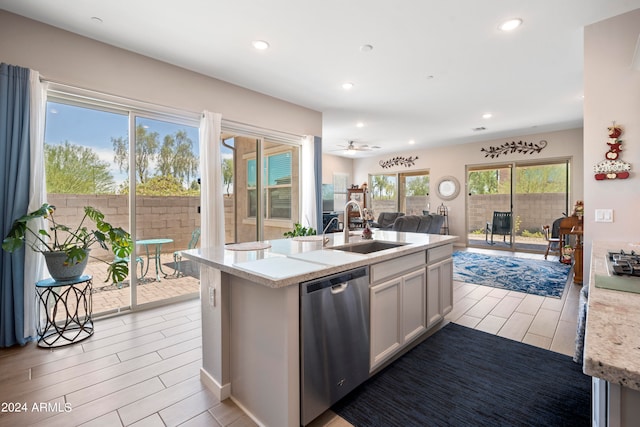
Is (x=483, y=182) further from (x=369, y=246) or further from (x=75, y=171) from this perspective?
(x=75, y=171)

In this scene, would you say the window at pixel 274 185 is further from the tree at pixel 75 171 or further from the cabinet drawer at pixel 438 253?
the cabinet drawer at pixel 438 253

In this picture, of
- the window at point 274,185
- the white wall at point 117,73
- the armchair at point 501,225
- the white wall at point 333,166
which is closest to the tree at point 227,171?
the window at point 274,185

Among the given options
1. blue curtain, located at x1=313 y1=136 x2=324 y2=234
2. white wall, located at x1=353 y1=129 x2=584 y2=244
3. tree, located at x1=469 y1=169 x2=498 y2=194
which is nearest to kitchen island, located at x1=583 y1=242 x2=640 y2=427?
blue curtain, located at x1=313 y1=136 x2=324 y2=234

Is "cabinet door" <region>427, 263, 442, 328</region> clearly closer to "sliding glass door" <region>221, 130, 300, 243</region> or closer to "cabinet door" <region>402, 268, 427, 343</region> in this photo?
"cabinet door" <region>402, 268, 427, 343</region>

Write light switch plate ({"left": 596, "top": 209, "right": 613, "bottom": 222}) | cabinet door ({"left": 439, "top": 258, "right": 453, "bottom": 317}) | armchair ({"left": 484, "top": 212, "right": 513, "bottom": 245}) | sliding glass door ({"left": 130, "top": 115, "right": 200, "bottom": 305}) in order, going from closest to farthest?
light switch plate ({"left": 596, "top": 209, "right": 613, "bottom": 222}) < cabinet door ({"left": 439, "top": 258, "right": 453, "bottom": 317}) < sliding glass door ({"left": 130, "top": 115, "right": 200, "bottom": 305}) < armchair ({"left": 484, "top": 212, "right": 513, "bottom": 245})

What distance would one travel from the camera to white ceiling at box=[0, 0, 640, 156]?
7.86 ft

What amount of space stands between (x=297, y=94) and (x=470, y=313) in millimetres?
3743

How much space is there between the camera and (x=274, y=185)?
16.3 feet

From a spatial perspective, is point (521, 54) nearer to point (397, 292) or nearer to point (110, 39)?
point (397, 292)

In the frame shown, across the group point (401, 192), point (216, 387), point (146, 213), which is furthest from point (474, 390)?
point (401, 192)

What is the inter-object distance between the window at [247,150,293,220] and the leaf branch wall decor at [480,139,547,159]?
5292 millimetres

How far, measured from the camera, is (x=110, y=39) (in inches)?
112

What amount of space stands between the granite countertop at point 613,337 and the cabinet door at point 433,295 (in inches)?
54.2

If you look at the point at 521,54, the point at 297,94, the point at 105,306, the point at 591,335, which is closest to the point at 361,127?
the point at 297,94
